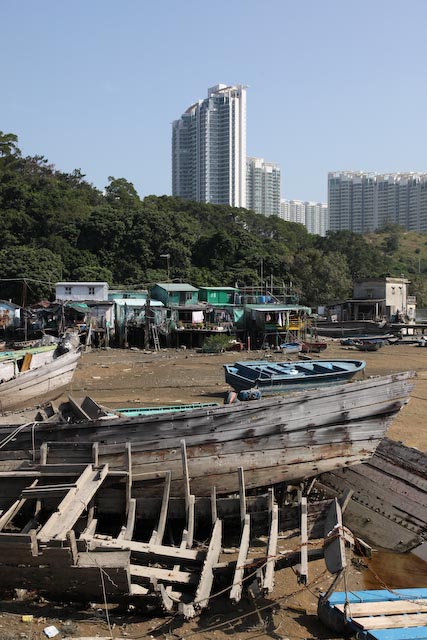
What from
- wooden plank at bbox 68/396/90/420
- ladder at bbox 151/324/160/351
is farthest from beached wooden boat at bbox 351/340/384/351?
wooden plank at bbox 68/396/90/420

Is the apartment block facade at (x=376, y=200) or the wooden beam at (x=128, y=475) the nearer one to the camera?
the wooden beam at (x=128, y=475)

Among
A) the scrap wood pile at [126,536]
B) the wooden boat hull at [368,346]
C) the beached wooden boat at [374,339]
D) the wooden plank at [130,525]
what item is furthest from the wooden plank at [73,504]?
the beached wooden boat at [374,339]

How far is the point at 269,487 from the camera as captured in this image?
31.4 ft

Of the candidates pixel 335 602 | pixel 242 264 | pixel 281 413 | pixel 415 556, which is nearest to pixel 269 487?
pixel 281 413

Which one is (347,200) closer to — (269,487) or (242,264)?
(242,264)

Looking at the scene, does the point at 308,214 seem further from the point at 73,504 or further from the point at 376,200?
the point at 73,504

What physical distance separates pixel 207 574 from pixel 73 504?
191cm

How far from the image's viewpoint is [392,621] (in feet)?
20.5

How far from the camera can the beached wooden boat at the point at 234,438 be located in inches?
362

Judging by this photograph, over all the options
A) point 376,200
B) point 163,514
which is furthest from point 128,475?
point 376,200

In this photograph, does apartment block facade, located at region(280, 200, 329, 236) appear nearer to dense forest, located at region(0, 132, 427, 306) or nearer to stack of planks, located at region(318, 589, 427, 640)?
dense forest, located at region(0, 132, 427, 306)

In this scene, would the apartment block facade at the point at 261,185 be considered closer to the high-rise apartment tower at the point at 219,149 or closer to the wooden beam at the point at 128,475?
the high-rise apartment tower at the point at 219,149

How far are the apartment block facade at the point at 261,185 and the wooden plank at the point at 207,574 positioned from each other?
137200 millimetres

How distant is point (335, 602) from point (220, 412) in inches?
134
